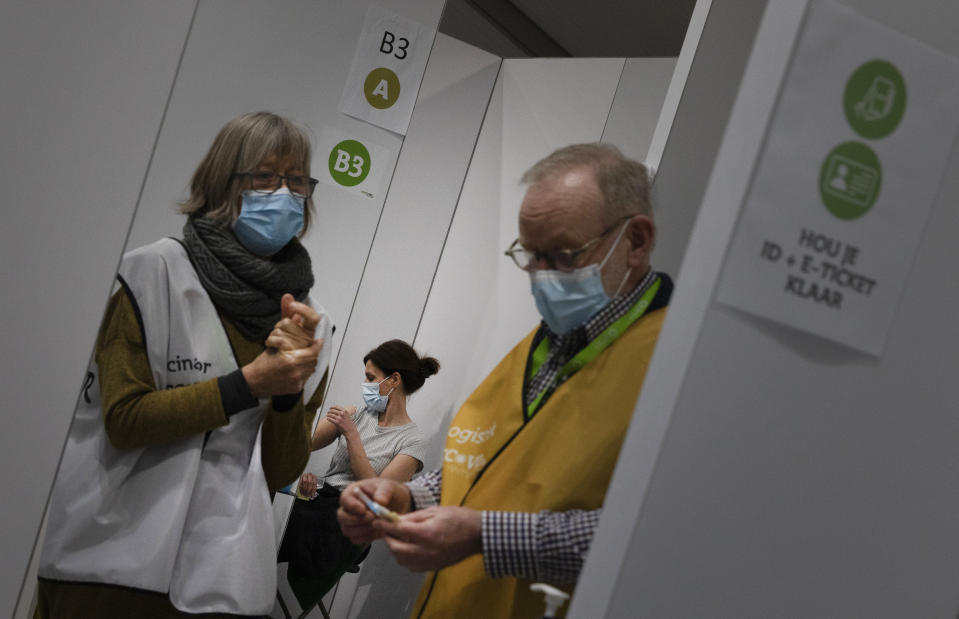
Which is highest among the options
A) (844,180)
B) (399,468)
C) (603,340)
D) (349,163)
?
(844,180)

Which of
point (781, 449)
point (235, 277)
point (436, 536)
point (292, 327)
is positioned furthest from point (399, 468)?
point (781, 449)

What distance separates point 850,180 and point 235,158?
1254 millimetres

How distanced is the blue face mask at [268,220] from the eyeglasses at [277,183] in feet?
0.04

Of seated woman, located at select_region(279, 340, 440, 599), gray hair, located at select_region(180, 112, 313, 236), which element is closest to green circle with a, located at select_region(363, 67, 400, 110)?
gray hair, located at select_region(180, 112, 313, 236)

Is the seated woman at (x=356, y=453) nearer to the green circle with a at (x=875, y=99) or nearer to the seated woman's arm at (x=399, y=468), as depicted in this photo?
the seated woman's arm at (x=399, y=468)

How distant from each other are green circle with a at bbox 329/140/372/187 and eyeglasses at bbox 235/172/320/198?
0.12m

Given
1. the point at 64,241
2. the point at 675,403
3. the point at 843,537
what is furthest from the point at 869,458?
the point at 64,241

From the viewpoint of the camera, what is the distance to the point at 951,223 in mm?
1581

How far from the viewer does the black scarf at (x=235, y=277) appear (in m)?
2.05

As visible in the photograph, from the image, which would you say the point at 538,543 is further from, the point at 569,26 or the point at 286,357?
the point at 569,26

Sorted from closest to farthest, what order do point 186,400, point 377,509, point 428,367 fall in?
point 377,509 → point 186,400 → point 428,367

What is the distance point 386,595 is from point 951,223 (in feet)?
7.42

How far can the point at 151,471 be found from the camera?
2.05m

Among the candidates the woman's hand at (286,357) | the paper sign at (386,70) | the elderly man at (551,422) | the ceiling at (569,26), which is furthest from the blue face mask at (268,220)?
the ceiling at (569,26)
